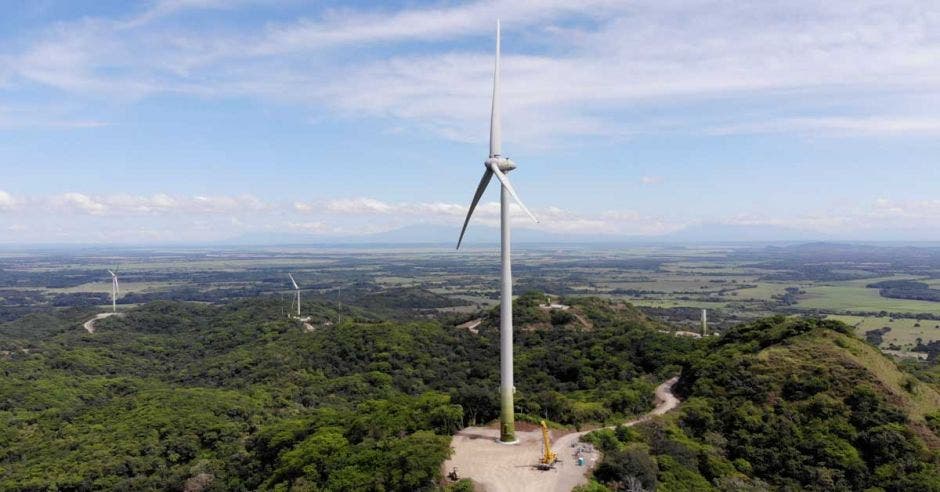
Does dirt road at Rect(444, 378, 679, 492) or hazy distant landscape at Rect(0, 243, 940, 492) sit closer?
dirt road at Rect(444, 378, 679, 492)

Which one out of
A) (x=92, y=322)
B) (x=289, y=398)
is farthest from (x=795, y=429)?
(x=92, y=322)

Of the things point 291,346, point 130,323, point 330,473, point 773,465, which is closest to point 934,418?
point 773,465

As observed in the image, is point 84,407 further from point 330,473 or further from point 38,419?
point 330,473

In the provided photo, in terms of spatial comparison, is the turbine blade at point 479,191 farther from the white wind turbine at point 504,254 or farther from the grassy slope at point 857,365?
the grassy slope at point 857,365

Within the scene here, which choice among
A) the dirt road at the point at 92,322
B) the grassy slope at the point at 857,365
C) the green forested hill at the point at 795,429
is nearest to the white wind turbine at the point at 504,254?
the green forested hill at the point at 795,429

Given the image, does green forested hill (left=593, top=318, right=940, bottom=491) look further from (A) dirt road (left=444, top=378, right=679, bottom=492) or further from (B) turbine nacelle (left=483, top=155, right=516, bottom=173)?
(B) turbine nacelle (left=483, top=155, right=516, bottom=173)

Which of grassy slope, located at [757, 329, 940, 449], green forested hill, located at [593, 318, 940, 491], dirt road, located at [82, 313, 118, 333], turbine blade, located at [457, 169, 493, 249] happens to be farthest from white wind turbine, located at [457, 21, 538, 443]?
dirt road, located at [82, 313, 118, 333]
